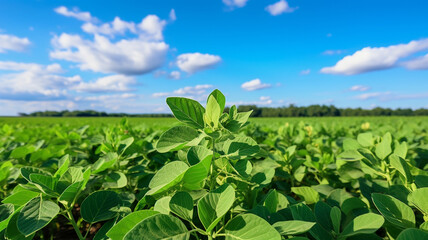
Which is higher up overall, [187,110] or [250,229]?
[187,110]

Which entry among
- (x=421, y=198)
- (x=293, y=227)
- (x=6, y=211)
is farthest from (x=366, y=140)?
(x=6, y=211)

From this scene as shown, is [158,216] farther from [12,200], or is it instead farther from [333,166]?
[333,166]

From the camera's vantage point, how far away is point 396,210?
0.75 metres

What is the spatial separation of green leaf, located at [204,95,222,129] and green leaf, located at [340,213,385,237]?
545 mm

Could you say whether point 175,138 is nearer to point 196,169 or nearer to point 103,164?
point 196,169

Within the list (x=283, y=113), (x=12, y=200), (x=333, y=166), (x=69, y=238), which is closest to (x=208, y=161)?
(x=12, y=200)

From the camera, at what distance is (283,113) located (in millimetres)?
57031

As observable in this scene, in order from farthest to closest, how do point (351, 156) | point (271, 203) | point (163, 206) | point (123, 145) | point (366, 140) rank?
point (366, 140), point (123, 145), point (351, 156), point (271, 203), point (163, 206)

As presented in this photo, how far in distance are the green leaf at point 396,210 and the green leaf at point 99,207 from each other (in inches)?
37.1

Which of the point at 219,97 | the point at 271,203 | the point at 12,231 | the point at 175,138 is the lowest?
the point at 12,231

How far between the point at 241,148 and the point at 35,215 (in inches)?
29.1

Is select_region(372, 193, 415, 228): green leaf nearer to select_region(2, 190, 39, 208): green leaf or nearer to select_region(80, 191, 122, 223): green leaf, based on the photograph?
select_region(80, 191, 122, 223): green leaf

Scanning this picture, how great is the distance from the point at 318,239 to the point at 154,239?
51 centimetres

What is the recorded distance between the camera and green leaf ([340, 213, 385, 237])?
0.67m
